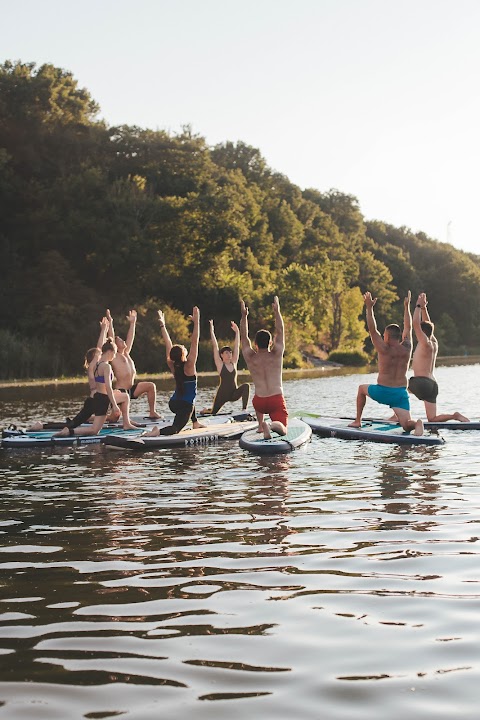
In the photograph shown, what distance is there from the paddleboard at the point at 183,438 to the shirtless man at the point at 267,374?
1.25 metres

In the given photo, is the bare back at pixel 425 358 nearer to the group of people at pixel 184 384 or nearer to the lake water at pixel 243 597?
the group of people at pixel 184 384

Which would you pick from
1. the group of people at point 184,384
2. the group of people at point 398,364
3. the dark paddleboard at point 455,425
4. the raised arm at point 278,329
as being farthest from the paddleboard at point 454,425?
the raised arm at point 278,329


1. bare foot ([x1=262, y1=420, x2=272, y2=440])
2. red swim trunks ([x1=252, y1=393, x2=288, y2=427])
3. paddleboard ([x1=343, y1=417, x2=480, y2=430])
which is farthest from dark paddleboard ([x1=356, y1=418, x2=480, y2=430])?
bare foot ([x1=262, y1=420, x2=272, y2=440])

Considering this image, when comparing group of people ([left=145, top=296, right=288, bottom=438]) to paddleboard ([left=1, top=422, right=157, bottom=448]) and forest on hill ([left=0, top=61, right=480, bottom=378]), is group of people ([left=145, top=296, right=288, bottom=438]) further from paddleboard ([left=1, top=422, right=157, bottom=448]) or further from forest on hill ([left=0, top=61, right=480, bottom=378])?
forest on hill ([left=0, top=61, right=480, bottom=378])

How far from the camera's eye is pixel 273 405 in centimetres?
1523

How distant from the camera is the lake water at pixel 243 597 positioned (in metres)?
4.43

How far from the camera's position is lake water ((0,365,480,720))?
4434 mm

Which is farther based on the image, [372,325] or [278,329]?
[372,325]

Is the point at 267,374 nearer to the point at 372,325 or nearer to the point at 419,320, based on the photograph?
the point at 372,325

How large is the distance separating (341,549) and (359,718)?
134 inches

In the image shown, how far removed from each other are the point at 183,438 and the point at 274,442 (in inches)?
83.6

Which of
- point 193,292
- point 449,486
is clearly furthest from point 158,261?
point 449,486

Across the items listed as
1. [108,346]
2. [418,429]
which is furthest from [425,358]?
[108,346]

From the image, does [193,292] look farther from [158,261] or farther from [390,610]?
[390,610]
